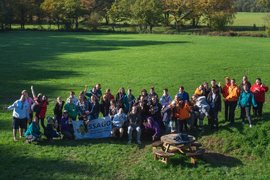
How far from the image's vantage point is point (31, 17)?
4267 inches

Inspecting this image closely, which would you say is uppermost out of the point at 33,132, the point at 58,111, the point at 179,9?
the point at 179,9

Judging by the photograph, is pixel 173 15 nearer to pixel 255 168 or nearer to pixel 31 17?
pixel 31 17

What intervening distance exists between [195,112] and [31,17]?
3816 inches

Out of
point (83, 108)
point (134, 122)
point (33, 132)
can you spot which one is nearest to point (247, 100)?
point (134, 122)

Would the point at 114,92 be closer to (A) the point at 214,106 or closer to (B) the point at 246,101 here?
(A) the point at 214,106

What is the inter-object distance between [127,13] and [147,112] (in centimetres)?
9273

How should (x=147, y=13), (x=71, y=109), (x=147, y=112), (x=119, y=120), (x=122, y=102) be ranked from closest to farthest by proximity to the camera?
(x=119, y=120), (x=147, y=112), (x=71, y=109), (x=122, y=102), (x=147, y=13)

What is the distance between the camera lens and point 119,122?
17.4 metres

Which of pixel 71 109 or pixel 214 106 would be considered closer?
pixel 214 106

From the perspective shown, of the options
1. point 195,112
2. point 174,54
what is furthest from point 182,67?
point 195,112

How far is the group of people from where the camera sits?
17.2 m

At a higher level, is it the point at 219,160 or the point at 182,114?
the point at 182,114

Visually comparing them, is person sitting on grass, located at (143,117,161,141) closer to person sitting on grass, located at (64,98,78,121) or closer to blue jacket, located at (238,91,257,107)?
person sitting on grass, located at (64,98,78,121)

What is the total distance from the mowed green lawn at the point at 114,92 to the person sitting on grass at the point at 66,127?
1.32 ft
